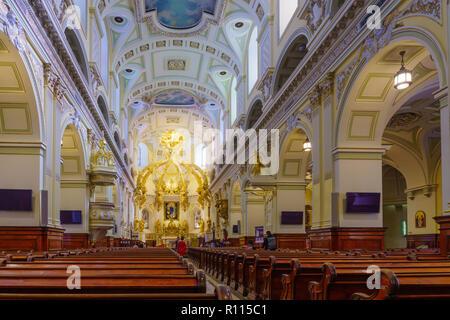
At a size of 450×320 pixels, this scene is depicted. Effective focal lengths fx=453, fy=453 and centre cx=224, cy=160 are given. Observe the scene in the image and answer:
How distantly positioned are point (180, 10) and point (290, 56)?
7.62 metres

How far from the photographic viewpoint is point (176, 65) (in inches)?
1051

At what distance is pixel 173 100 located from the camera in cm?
3212

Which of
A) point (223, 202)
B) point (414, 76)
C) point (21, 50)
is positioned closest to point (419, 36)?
point (414, 76)

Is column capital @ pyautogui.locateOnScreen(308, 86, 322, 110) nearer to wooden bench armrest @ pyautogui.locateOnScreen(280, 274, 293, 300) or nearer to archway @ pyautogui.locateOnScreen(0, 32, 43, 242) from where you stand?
archway @ pyautogui.locateOnScreen(0, 32, 43, 242)

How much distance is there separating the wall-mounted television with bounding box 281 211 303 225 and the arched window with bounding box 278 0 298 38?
6326mm

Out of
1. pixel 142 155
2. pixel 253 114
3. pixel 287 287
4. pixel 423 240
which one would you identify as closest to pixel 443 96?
pixel 287 287

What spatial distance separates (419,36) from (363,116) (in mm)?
3312

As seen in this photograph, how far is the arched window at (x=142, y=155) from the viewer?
42.1 m

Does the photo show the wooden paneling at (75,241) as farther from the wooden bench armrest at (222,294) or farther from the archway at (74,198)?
the wooden bench armrest at (222,294)

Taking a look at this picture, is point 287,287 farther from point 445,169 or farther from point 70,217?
point 70,217

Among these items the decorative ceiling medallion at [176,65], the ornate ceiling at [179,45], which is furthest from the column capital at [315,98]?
the decorative ceiling medallion at [176,65]

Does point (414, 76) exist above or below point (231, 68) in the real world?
below

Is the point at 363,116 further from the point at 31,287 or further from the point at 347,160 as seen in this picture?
the point at 31,287

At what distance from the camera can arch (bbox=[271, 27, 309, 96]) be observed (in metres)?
14.0
